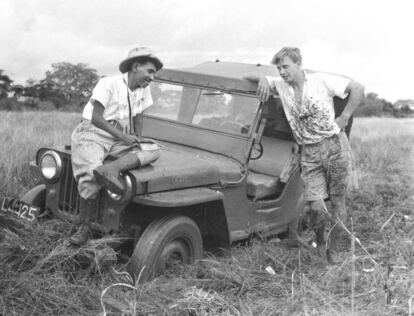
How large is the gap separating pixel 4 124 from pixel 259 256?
7.71 meters

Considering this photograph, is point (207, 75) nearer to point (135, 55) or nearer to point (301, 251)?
point (135, 55)

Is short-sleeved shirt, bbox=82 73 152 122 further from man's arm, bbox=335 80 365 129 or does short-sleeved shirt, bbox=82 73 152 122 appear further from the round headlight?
man's arm, bbox=335 80 365 129

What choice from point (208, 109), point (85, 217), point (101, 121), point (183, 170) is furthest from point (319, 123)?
point (85, 217)

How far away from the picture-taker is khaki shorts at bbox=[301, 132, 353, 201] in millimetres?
4312

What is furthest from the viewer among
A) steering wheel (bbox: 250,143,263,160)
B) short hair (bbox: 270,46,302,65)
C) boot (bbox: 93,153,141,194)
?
steering wheel (bbox: 250,143,263,160)

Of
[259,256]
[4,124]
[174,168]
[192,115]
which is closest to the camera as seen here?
[174,168]

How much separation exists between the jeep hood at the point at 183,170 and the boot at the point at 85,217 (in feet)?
1.42

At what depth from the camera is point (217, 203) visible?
418 cm

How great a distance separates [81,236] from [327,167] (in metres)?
2.06

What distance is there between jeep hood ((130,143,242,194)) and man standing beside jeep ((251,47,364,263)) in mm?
626

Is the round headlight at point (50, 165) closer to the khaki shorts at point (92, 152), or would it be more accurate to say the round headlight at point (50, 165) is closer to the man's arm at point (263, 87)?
the khaki shorts at point (92, 152)

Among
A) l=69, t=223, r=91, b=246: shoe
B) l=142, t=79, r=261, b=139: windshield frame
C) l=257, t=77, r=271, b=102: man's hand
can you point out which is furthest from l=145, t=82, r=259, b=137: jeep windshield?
l=69, t=223, r=91, b=246: shoe

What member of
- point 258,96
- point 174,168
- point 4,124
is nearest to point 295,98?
point 258,96

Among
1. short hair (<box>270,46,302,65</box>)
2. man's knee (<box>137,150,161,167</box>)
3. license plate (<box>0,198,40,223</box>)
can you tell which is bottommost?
license plate (<box>0,198,40,223</box>)
